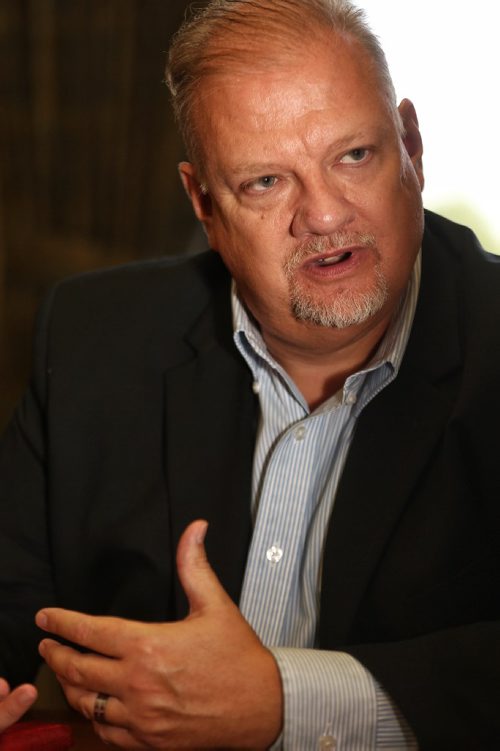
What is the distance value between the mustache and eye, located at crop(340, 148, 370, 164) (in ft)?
0.37

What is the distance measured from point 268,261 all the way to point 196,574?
0.54 m

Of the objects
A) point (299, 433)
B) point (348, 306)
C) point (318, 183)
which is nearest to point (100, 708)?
point (299, 433)

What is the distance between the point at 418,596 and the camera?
1624 mm

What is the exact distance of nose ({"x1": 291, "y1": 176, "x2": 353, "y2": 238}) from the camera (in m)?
1.61

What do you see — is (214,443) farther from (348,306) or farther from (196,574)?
(196,574)

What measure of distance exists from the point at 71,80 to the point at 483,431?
100 inches

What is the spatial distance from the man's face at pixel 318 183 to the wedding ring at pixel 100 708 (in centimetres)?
64

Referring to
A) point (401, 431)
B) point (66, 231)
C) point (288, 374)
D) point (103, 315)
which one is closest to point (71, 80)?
point (66, 231)

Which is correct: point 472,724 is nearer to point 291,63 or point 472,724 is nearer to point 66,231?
point 291,63

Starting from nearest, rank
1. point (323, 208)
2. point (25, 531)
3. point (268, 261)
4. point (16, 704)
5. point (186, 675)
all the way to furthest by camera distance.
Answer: point (186, 675) → point (16, 704) → point (323, 208) → point (268, 261) → point (25, 531)

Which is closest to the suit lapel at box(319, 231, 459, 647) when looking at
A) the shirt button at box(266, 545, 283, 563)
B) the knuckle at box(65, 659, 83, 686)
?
the shirt button at box(266, 545, 283, 563)

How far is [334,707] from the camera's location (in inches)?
56.6

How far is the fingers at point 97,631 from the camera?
1366mm

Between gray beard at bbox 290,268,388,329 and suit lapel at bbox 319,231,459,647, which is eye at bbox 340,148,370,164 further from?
suit lapel at bbox 319,231,459,647
